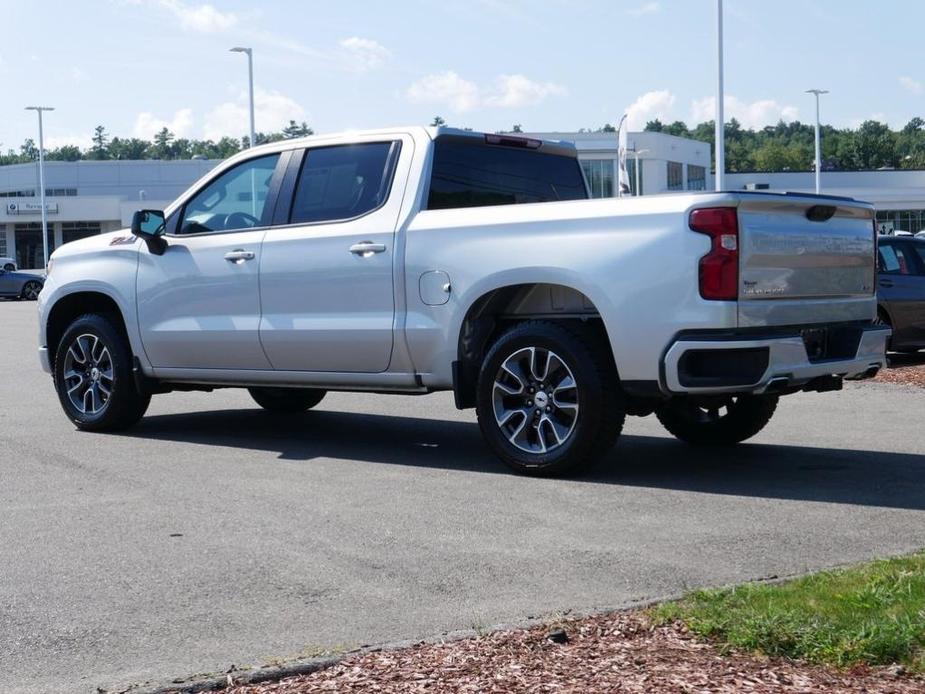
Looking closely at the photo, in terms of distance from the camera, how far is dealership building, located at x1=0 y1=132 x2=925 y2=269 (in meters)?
86.7

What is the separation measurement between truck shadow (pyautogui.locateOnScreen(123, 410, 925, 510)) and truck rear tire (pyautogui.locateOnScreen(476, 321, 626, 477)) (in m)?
0.27

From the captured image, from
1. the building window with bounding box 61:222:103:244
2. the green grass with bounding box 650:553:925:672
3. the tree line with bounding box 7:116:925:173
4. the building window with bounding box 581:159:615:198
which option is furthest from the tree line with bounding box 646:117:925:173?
the green grass with bounding box 650:553:925:672

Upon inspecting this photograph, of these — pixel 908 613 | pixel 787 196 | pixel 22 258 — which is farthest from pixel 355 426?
pixel 22 258

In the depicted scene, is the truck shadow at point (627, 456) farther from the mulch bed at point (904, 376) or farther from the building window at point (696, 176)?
the building window at point (696, 176)

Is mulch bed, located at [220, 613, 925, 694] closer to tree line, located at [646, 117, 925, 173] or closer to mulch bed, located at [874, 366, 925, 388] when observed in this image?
mulch bed, located at [874, 366, 925, 388]

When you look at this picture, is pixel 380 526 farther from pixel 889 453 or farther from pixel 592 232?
pixel 889 453

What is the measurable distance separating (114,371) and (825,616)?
6.49 meters

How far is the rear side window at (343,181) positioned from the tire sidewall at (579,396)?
1386mm

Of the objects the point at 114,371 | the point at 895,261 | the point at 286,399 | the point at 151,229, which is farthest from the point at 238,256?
the point at 895,261

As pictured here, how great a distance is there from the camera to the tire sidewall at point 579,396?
7395 mm

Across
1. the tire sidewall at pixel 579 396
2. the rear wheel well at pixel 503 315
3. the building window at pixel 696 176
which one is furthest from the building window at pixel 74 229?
the tire sidewall at pixel 579 396

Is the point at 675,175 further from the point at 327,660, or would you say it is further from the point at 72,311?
the point at 327,660

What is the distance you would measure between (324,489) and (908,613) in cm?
378

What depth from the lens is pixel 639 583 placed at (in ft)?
17.3
